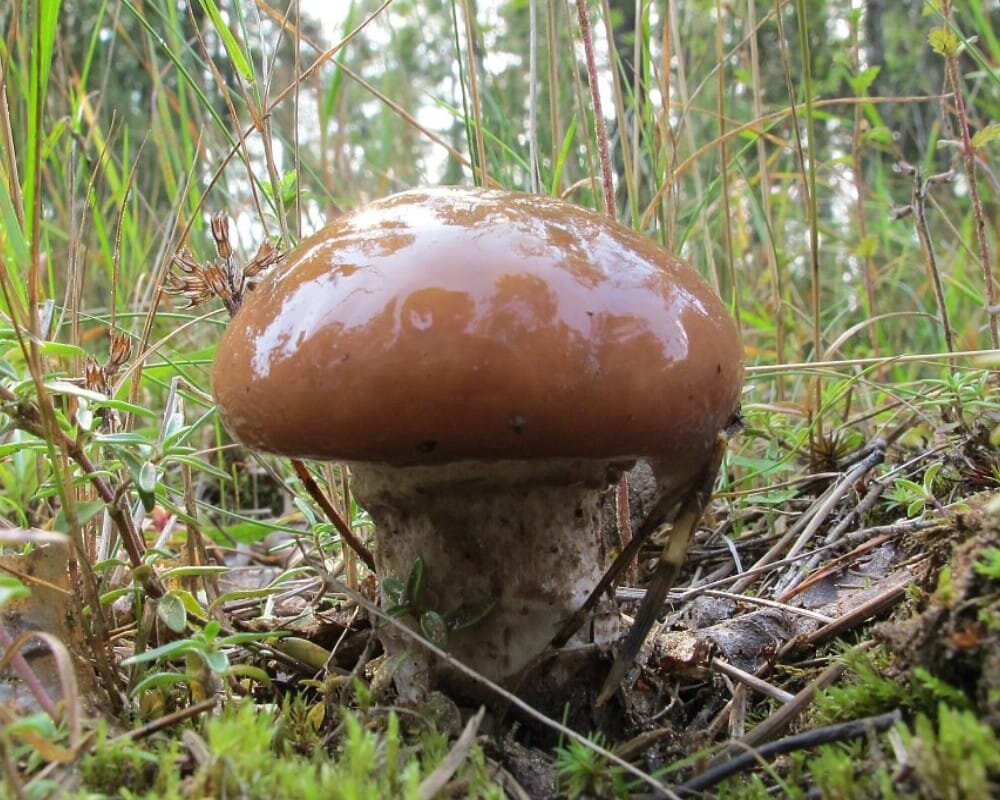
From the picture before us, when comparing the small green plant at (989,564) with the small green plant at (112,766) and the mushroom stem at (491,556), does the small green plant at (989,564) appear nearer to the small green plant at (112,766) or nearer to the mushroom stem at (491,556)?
the mushroom stem at (491,556)

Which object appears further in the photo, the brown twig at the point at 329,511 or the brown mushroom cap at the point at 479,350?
the brown twig at the point at 329,511

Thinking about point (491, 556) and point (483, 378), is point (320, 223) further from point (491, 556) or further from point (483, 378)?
point (483, 378)

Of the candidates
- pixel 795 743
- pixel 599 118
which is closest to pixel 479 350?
pixel 795 743

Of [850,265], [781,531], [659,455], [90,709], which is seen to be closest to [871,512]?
[781,531]

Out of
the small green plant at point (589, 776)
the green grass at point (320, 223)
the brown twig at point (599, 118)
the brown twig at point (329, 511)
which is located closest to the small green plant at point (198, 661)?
the green grass at point (320, 223)

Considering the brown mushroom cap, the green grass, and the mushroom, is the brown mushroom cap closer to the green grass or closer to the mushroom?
the mushroom

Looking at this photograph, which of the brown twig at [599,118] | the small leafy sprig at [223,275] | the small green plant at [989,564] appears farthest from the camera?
the brown twig at [599,118]

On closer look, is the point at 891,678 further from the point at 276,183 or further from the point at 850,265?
the point at 850,265
